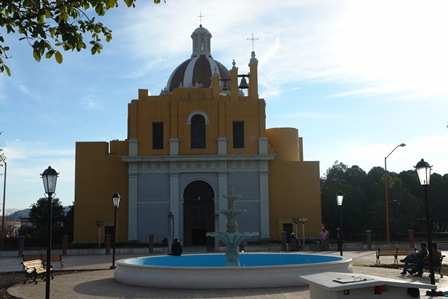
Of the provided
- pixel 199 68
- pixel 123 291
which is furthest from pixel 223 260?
pixel 199 68

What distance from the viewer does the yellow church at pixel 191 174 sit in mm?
37688

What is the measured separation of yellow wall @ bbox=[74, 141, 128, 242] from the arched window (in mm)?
5087

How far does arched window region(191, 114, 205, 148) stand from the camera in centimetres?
3894

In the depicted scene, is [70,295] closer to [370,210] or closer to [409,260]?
[409,260]

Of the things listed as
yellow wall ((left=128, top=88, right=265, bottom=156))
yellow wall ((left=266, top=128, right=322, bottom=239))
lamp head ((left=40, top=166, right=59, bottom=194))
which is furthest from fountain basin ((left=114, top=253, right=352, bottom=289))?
yellow wall ((left=128, top=88, right=265, bottom=156))

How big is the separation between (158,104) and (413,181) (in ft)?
112

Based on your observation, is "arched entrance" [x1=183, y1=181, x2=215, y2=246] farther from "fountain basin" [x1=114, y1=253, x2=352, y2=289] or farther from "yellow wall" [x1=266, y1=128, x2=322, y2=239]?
"fountain basin" [x1=114, y1=253, x2=352, y2=289]

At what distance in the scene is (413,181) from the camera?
196ft

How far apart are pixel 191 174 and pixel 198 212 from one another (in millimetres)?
2773

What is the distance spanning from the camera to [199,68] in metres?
48.2

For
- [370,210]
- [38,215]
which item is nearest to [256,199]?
[370,210]

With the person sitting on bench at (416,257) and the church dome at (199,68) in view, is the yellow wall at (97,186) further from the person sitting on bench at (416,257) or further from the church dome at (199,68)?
the person sitting on bench at (416,257)

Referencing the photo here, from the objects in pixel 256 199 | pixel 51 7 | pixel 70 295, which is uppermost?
pixel 51 7

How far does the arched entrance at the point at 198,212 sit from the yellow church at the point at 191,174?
0.23 feet
